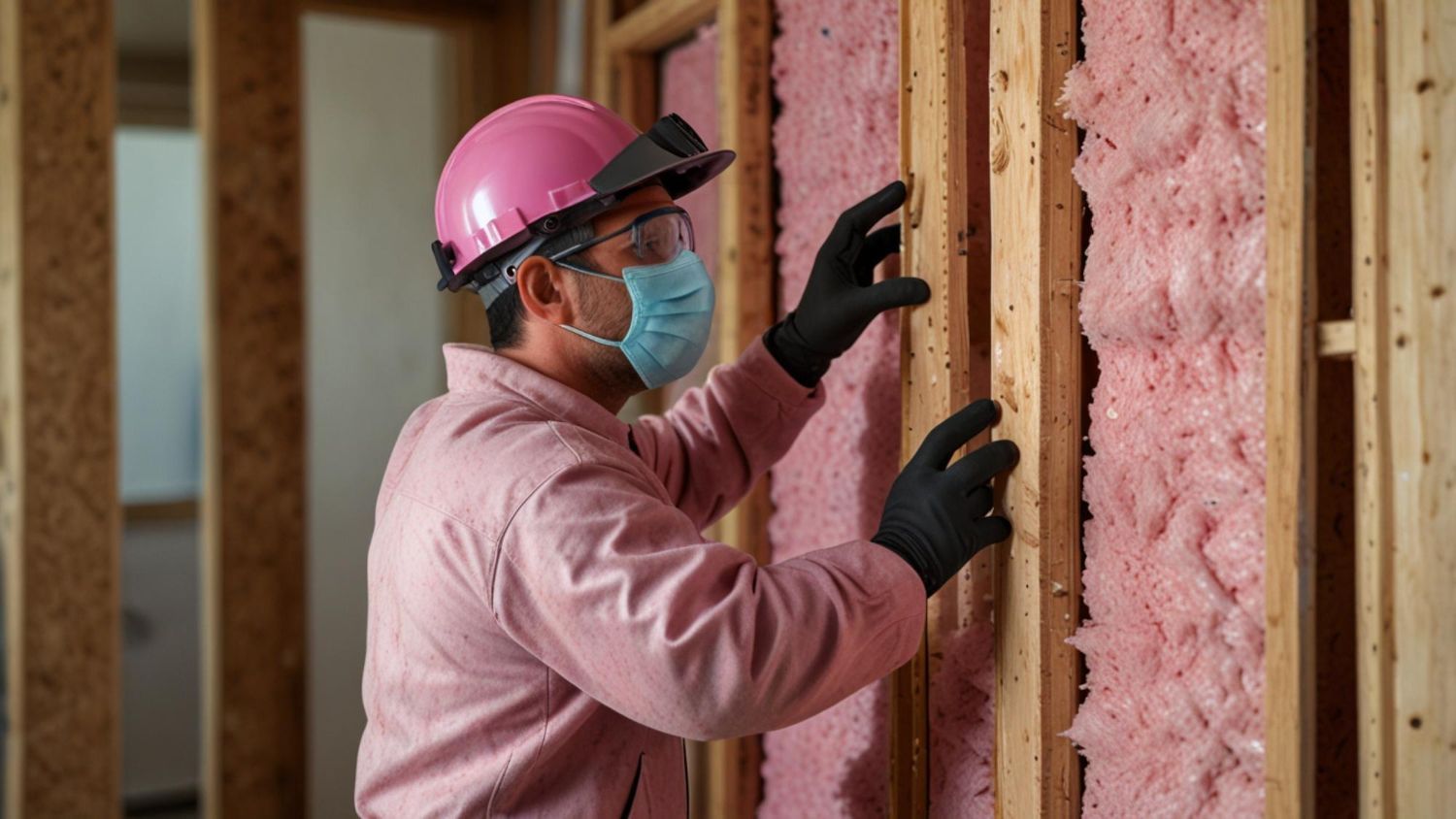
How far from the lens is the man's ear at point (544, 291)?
1573 millimetres

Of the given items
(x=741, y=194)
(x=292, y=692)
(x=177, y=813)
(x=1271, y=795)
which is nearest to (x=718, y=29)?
(x=741, y=194)

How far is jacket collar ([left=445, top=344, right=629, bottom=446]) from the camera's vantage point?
1548mm

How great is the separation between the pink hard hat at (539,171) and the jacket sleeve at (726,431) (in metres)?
0.39

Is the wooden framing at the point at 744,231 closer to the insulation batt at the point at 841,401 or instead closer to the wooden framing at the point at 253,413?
the insulation batt at the point at 841,401

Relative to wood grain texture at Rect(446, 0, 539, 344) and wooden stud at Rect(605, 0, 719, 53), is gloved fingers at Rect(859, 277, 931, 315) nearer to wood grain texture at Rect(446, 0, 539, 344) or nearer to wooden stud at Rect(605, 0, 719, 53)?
wooden stud at Rect(605, 0, 719, 53)

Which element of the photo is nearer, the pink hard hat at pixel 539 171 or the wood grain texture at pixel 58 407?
the pink hard hat at pixel 539 171

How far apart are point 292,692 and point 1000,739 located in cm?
234

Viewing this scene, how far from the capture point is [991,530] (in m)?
1.49

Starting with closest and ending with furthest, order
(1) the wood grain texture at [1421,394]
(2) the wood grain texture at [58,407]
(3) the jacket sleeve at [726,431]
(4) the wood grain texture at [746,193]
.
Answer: (1) the wood grain texture at [1421,394]
(3) the jacket sleeve at [726,431]
(4) the wood grain texture at [746,193]
(2) the wood grain texture at [58,407]

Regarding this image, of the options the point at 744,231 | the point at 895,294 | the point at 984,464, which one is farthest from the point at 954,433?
the point at 744,231

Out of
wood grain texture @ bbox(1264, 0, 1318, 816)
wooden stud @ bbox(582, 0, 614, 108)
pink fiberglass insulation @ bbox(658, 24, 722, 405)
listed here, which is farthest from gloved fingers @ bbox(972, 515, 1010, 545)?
wooden stud @ bbox(582, 0, 614, 108)

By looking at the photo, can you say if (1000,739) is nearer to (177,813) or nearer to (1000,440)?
(1000,440)

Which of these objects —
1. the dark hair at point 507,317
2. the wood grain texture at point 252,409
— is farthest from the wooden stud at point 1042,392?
the wood grain texture at point 252,409

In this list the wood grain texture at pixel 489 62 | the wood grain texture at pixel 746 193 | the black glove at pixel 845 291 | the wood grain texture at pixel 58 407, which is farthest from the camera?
the wood grain texture at pixel 489 62
